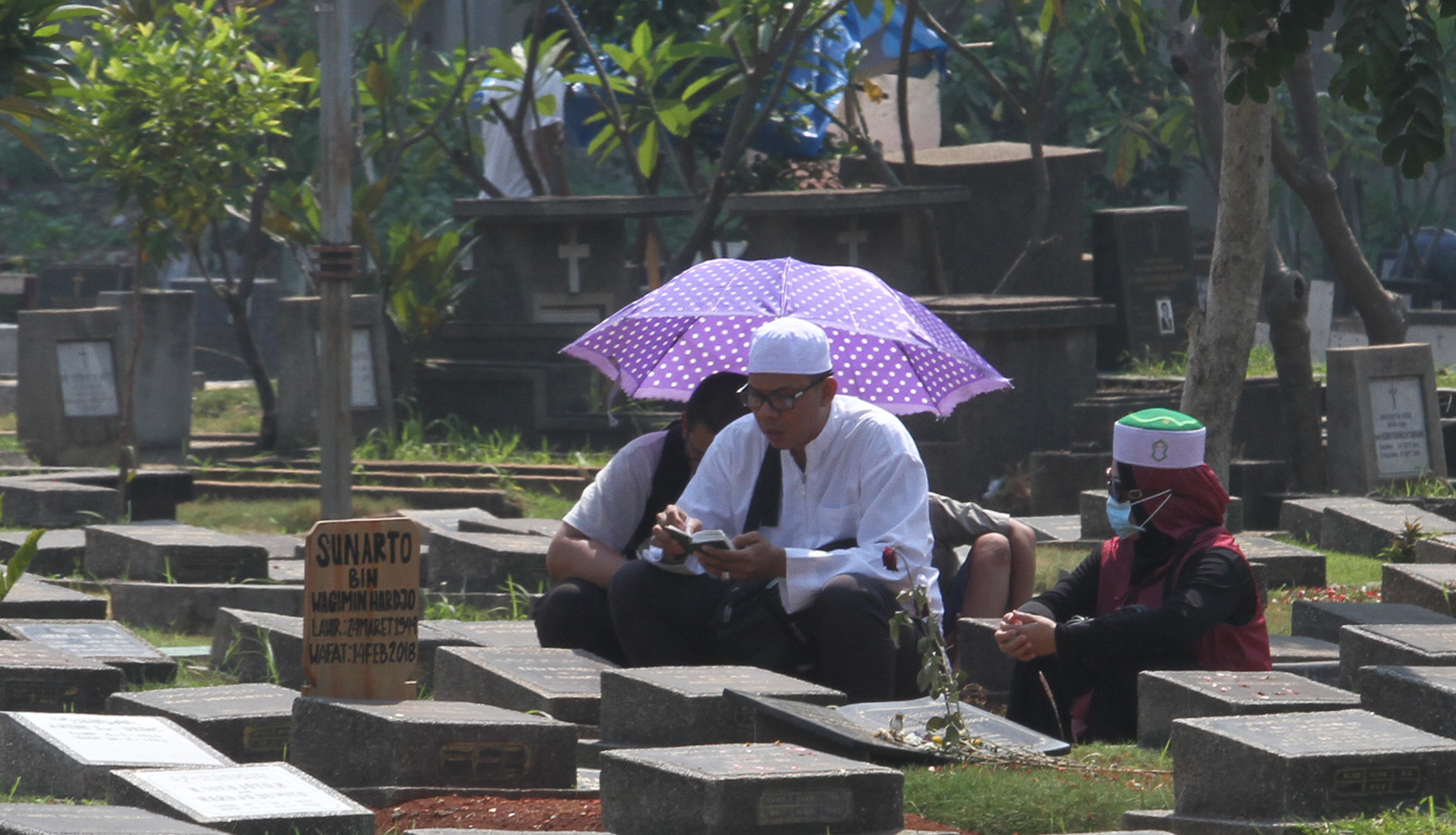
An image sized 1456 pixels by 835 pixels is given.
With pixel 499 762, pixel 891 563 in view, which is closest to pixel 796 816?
pixel 499 762

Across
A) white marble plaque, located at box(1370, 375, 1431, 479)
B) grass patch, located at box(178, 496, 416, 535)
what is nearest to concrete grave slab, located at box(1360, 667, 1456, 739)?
white marble plaque, located at box(1370, 375, 1431, 479)

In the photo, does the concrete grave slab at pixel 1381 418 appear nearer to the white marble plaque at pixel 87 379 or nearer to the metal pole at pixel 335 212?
the metal pole at pixel 335 212

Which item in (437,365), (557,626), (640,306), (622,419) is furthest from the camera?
(437,365)

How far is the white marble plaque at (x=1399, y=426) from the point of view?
11.5 m

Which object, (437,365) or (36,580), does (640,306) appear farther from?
(437,365)

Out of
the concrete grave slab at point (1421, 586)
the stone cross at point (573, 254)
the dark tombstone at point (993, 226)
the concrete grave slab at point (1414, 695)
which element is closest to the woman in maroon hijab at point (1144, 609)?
the concrete grave slab at point (1414, 695)

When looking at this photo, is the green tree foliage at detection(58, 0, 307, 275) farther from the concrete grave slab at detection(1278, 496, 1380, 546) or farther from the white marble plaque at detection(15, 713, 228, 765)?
the white marble plaque at detection(15, 713, 228, 765)

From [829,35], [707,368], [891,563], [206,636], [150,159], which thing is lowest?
[206,636]

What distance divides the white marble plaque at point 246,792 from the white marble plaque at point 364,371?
1024cm

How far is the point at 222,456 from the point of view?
14.1 meters

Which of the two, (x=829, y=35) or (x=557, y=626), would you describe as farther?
(x=829, y=35)

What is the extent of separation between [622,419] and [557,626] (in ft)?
25.2

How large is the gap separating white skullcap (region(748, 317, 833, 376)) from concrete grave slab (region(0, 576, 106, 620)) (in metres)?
3.06

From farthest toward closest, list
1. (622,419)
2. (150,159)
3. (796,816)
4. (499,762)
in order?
(622,419), (150,159), (499,762), (796,816)
